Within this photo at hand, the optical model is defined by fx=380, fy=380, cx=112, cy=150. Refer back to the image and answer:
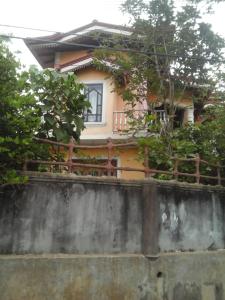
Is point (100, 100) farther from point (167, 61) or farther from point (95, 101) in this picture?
point (167, 61)

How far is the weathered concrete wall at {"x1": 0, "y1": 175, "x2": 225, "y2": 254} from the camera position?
614 cm

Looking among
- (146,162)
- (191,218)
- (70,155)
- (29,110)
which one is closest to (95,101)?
(146,162)

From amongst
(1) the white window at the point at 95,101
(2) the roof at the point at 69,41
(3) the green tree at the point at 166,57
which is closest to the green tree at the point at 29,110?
(3) the green tree at the point at 166,57

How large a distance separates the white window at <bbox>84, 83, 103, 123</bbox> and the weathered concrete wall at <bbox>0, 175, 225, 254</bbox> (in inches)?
260

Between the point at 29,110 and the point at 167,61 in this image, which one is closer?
the point at 29,110

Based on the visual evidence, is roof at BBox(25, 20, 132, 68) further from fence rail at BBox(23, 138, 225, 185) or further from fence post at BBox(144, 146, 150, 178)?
fence post at BBox(144, 146, 150, 178)

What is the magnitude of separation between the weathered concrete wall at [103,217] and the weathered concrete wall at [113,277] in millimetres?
208

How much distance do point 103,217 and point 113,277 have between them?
3.42 feet

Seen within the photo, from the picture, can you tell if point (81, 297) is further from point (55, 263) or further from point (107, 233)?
point (107, 233)

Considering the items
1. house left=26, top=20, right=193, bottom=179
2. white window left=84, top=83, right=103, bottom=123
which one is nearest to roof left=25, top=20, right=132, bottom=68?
house left=26, top=20, right=193, bottom=179

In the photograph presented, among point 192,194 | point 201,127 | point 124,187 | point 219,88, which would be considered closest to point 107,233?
point 124,187

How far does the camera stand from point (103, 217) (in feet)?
22.4

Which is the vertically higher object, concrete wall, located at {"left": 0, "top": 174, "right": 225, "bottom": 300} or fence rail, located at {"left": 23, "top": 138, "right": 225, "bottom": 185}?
fence rail, located at {"left": 23, "top": 138, "right": 225, "bottom": 185}

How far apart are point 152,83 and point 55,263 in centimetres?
693
